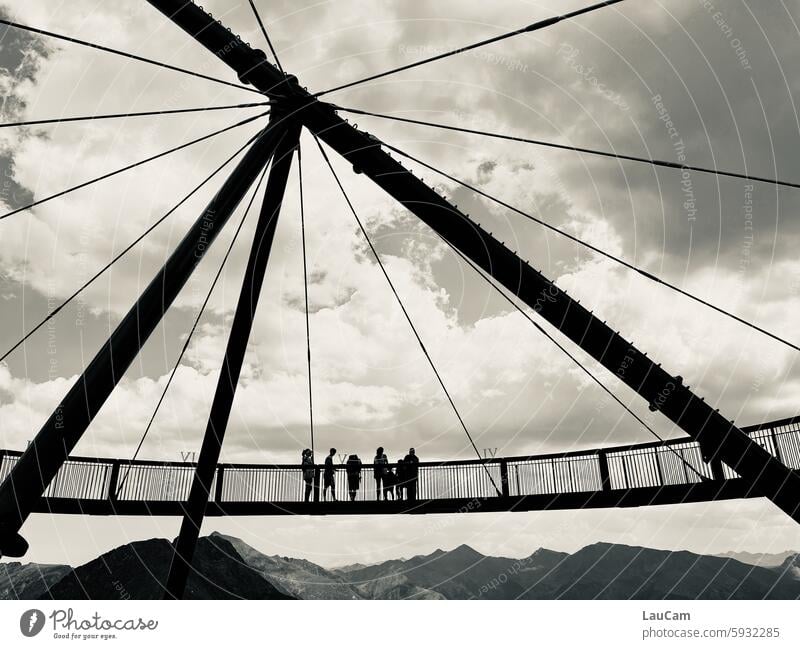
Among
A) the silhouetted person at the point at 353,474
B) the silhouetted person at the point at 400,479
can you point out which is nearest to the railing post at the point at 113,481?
the silhouetted person at the point at 353,474

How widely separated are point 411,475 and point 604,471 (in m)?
6.36

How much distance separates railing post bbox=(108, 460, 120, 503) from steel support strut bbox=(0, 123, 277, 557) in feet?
33.7

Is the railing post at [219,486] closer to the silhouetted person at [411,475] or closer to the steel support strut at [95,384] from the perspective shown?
the silhouetted person at [411,475]

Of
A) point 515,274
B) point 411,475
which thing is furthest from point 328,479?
point 515,274

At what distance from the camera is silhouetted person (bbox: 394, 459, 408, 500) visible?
60.1 feet

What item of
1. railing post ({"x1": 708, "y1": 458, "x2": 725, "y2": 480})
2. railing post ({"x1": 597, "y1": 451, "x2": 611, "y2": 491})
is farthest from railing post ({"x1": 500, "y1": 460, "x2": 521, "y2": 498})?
railing post ({"x1": 708, "y1": 458, "x2": 725, "y2": 480})

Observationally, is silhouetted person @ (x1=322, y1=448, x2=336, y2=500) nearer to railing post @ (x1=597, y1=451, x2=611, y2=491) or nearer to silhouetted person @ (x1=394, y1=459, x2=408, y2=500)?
silhouetted person @ (x1=394, y1=459, x2=408, y2=500)

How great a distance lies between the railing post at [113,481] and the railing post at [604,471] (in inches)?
604

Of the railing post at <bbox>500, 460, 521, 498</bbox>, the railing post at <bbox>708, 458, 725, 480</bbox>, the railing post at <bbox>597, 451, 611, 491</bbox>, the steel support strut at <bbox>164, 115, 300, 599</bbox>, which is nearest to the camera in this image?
the steel support strut at <bbox>164, 115, 300, 599</bbox>

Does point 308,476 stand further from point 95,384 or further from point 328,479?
point 95,384

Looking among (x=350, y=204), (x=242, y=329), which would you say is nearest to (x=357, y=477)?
(x=242, y=329)

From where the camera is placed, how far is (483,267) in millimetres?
10641

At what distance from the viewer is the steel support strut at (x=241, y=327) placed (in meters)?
12.1
